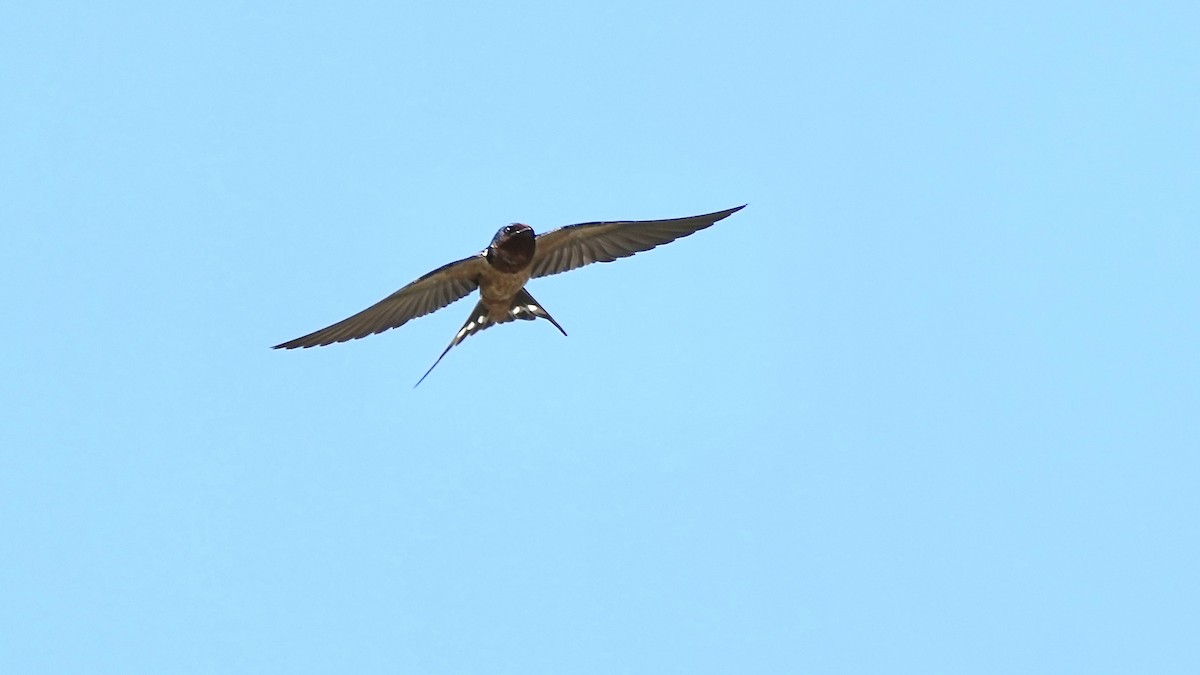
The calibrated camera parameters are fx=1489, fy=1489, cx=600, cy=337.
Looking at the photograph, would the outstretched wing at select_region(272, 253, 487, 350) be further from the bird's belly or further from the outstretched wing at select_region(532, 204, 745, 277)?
the outstretched wing at select_region(532, 204, 745, 277)

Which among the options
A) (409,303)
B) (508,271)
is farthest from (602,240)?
(409,303)

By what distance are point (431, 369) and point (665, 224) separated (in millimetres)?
2028

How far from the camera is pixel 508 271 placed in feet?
34.3

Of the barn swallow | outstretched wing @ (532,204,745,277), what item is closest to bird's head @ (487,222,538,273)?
the barn swallow

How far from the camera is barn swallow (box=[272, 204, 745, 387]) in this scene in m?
10.4

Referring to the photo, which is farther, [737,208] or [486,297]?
[486,297]

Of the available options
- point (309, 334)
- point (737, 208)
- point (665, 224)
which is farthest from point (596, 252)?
point (309, 334)

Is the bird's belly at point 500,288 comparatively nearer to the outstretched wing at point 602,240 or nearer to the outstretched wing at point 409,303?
the outstretched wing at point 409,303

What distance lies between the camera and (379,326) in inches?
426

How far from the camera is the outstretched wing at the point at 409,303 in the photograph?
1049cm

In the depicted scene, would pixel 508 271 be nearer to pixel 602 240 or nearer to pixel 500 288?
pixel 500 288

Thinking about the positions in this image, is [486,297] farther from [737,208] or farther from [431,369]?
[737,208]

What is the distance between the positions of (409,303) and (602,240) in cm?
148

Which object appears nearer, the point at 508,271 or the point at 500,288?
the point at 508,271
